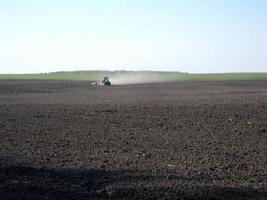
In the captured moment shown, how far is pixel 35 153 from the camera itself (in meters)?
12.3

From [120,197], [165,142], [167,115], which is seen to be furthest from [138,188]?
[167,115]

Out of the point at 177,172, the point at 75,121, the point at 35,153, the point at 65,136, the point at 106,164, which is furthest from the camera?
the point at 75,121

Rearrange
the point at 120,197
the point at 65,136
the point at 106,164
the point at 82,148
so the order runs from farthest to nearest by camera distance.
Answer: the point at 65,136 → the point at 82,148 → the point at 106,164 → the point at 120,197

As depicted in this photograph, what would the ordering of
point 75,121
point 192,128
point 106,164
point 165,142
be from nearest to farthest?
point 106,164 < point 165,142 < point 192,128 < point 75,121

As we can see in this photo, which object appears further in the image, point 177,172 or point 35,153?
point 35,153

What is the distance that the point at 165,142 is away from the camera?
14.3 m

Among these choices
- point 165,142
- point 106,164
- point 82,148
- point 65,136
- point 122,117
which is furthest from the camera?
point 122,117

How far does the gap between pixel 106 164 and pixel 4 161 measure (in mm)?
2368

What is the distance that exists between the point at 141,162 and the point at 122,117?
10.4 metres

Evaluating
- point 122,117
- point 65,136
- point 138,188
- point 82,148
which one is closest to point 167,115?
point 122,117

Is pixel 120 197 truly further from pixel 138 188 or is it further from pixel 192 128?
pixel 192 128

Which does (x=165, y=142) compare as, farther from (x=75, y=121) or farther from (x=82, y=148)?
(x=75, y=121)

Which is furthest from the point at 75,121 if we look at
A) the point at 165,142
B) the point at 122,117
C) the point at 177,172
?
the point at 177,172

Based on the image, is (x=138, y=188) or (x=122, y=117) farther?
(x=122, y=117)
